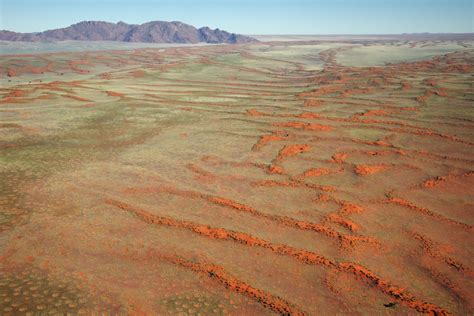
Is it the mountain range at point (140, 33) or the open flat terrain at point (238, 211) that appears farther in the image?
the mountain range at point (140, 33)

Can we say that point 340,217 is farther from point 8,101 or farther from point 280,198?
point 8,101

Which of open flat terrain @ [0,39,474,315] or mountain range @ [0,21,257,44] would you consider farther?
mountain range @ [0,21,257,44]

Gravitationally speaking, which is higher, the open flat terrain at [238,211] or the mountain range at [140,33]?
the mountain range at [140,33]

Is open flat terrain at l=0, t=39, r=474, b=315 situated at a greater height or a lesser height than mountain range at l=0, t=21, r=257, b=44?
lesser

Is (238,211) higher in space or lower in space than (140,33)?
lower

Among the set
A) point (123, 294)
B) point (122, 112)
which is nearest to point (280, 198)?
point (123, 294)

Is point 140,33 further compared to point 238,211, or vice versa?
point 140,33
